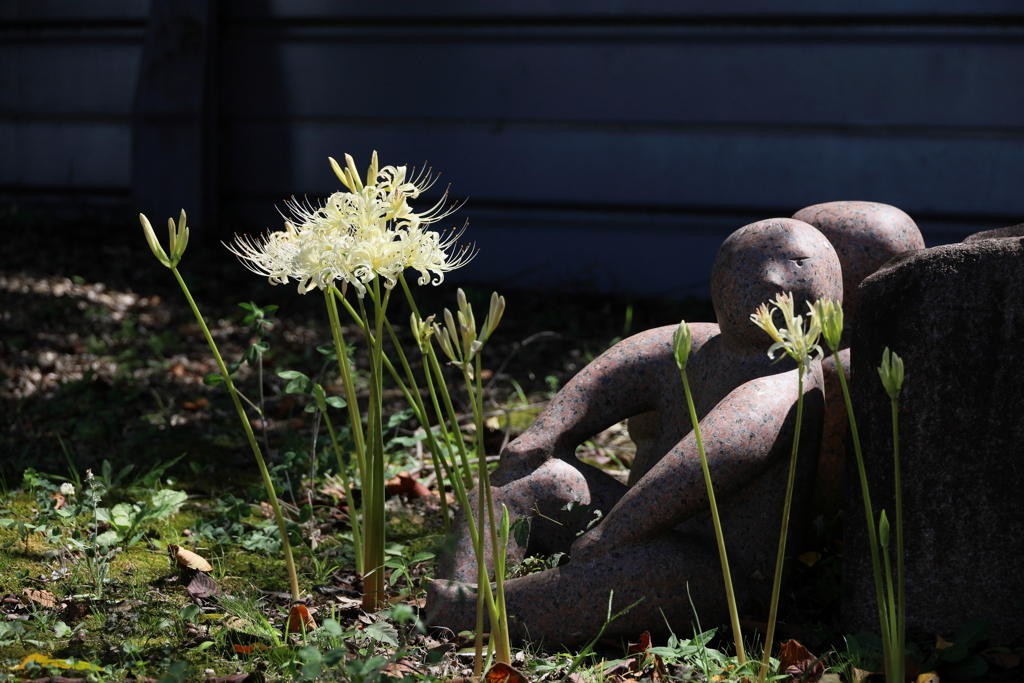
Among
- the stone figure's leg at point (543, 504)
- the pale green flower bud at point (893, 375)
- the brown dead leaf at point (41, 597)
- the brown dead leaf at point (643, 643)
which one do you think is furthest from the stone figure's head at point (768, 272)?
the brown dead leaf at point (41, 597)

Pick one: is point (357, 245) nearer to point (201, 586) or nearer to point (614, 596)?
point (614, 596)

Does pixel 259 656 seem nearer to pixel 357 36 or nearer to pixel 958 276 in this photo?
pixel 958 276

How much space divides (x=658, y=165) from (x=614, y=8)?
3.47 ft

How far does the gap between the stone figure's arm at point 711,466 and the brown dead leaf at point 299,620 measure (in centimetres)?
66

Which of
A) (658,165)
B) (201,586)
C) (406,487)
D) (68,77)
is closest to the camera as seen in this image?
(201,586)

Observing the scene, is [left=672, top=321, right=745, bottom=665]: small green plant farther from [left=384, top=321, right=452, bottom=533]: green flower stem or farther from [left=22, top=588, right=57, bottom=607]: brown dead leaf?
[left=22, top=588, right=57, bottom=607]: brown dead leaf

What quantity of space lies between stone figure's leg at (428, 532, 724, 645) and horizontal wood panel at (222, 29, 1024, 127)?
4.27m

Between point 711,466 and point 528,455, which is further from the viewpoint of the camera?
point 528,455

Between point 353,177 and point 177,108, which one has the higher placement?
point 177,108

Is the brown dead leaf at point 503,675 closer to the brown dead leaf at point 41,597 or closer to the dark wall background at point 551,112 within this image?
the brown dead leaf at point 41,597

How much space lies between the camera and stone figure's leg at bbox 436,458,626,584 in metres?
2.18

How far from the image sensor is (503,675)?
1825mm

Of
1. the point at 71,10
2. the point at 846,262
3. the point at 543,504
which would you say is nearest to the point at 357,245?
the point at 543,504

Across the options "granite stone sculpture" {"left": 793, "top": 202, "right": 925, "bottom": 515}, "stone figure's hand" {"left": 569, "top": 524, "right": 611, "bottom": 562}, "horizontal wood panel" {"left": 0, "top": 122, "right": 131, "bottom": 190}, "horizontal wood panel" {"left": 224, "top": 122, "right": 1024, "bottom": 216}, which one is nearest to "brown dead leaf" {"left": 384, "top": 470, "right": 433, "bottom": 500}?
"stone figure's hand" {"left": 569, "top": 524, "right": 611, "bottom": 562}
